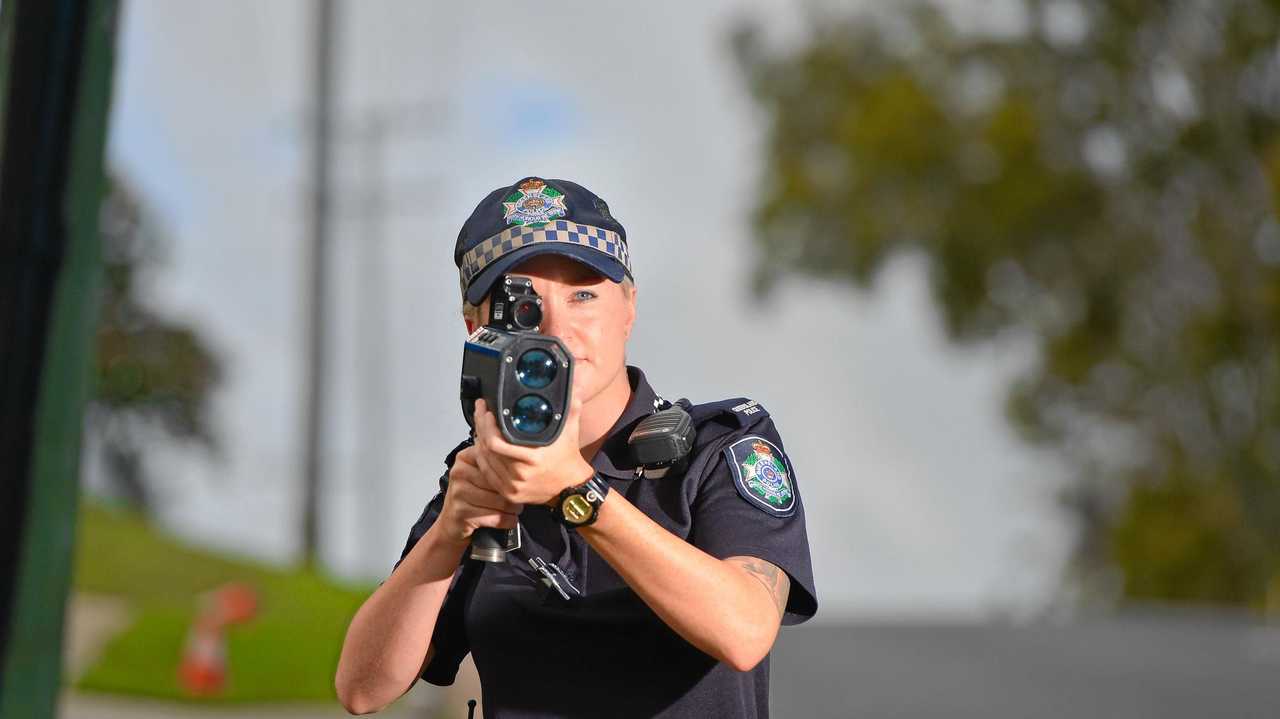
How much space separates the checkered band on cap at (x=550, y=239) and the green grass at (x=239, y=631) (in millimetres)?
7436

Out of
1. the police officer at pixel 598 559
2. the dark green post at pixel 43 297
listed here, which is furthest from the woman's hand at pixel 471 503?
the dark green post at pixel 43 297

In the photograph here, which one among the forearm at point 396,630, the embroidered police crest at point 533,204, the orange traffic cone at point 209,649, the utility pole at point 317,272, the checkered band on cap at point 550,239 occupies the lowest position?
the forearm at point 396,630

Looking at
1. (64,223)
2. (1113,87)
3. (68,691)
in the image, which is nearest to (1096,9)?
(1113,87)

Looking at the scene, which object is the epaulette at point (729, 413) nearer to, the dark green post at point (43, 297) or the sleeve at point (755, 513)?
the sleeve at point (755, 513)

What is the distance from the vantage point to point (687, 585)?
95.6 inches

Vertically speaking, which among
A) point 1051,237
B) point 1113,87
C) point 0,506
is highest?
point 1113,87

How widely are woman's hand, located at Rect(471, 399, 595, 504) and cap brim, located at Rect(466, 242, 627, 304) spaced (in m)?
0.27

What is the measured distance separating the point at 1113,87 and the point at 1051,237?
8.01ft

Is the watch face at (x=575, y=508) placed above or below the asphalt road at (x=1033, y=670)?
below

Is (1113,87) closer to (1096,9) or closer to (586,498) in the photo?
(1096,9)

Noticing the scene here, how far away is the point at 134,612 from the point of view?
20.3 metres

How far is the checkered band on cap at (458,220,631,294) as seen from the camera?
256 cm

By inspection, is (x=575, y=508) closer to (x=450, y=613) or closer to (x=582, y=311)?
(x=582, y=311)

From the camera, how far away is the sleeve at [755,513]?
2607 millimetres
